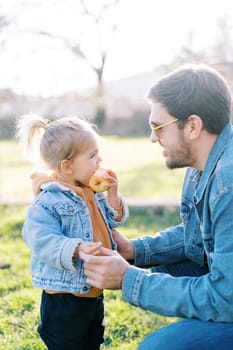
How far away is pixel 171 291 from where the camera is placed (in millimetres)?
2400

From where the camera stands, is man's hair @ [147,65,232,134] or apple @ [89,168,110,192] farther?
apple @ [89,168,110,192]

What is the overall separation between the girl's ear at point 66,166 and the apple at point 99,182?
11cm

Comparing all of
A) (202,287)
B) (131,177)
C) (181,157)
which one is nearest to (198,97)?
(181,157)

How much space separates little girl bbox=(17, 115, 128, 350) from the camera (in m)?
2.59

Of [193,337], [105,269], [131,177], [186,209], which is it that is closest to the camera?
[193,337]

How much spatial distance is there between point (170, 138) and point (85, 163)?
413mm

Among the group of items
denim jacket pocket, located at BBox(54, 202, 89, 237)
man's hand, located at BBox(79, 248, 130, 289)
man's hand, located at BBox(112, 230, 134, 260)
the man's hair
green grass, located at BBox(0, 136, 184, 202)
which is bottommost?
green grass, located at BBox(0, 136, 184, 202)

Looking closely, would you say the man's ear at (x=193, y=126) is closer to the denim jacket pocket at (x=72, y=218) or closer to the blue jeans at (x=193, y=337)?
the denim jacket pocket at (x=72, y=218)

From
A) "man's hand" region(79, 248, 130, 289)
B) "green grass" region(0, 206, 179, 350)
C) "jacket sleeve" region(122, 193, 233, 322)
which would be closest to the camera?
"jacket sleeve" region(122, 193, 233, 322)

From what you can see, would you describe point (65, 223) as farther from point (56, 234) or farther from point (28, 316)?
point (28, 316)

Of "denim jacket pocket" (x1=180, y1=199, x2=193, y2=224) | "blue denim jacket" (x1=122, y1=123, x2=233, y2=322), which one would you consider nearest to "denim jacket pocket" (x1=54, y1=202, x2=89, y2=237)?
"blue denim jacket" (x1=122, y1=123, x2=233, y2=322)

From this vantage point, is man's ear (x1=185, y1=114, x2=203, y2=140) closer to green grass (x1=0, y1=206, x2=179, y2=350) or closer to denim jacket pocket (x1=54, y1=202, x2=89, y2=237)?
denim jacket pocket (x1=54, y1=202, x2=89, y2=237)

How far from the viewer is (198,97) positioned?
259 centimetres

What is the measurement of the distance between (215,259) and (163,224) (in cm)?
465
